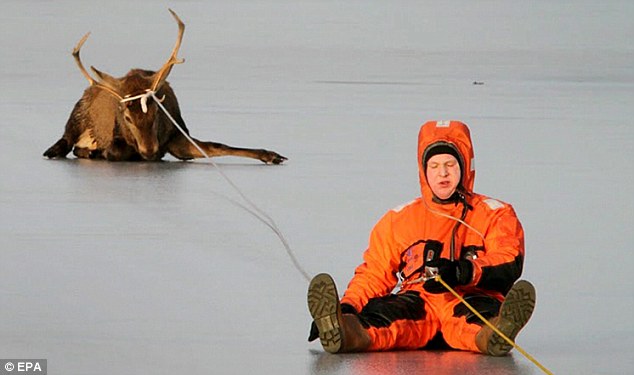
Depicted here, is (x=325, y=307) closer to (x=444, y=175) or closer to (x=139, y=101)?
(x=444, y=175)

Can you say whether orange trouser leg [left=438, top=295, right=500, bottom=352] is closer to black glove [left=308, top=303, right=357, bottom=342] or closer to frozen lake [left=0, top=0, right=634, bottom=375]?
frozen lake [left=0, top=0, right=634, bottom=375]

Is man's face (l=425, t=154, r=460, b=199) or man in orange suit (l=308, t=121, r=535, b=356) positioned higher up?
man's face (l=425, t=154, r=460, b=199)

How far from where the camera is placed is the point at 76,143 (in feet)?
39.3

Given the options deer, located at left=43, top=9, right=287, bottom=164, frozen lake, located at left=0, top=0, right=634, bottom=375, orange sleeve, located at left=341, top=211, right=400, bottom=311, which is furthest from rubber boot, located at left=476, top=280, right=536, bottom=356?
deer, located at left=43, top=9, right=287, bottom=164

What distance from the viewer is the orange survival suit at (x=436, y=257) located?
583cm

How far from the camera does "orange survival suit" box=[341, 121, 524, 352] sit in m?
5.83

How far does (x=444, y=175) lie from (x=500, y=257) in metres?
0.38

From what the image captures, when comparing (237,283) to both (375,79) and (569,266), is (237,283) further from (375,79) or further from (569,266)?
(375,79)

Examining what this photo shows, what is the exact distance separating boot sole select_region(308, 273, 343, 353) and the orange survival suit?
0.18 metres

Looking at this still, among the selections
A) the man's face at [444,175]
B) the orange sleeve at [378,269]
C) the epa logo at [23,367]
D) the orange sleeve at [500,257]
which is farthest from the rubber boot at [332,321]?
the epa logo at [23,367]

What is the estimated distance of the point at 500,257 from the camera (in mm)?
5895

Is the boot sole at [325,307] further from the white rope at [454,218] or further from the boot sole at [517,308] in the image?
the white rope at [454,218]

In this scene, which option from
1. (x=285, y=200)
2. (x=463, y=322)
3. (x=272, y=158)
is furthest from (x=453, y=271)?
(x=272, y=158)

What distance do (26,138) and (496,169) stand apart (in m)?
3.92
